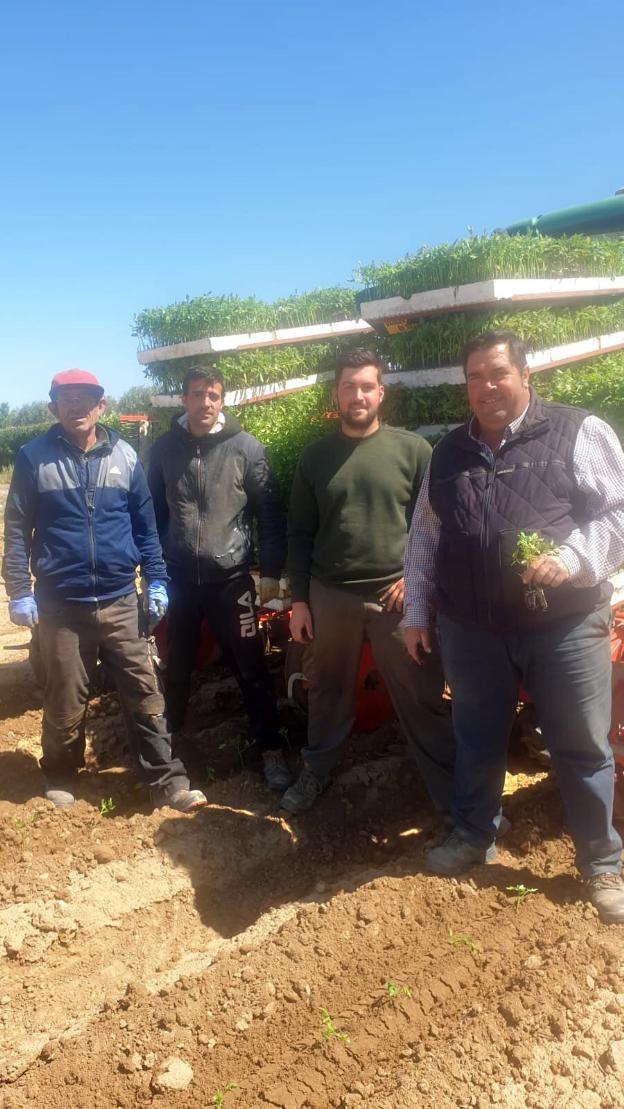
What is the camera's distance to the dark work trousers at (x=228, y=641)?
4.30 meters

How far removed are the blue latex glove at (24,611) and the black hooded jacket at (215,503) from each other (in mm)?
738

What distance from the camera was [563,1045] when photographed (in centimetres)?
244

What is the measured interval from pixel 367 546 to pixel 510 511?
921 mm

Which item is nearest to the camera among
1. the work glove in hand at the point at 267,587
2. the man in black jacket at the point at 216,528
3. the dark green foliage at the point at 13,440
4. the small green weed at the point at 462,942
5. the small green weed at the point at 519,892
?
the small green weed at the point at 462,942

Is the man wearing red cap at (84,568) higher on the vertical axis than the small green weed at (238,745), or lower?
higher

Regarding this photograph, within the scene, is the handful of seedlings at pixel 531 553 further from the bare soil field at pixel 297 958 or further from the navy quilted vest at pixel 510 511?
the bare soil field at pixel 297 958

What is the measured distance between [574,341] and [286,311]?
12.1 ft

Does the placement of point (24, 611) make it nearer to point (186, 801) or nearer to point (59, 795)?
point (59, 795)

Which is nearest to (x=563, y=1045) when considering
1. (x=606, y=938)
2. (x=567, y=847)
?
(x=606, y=938)

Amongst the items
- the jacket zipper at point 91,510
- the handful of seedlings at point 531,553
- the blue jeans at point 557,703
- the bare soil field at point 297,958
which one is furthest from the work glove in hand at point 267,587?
the handful of seedlings at point 531,553

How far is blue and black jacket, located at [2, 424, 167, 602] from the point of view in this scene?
3947 mm

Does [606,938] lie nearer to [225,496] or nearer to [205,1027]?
[205,1027]

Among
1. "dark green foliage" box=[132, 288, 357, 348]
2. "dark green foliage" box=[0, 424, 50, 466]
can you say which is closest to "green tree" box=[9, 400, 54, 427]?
"dark green foliage" box=[0, 424, 50, 466]

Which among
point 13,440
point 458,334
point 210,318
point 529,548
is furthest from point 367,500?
point 13,440
